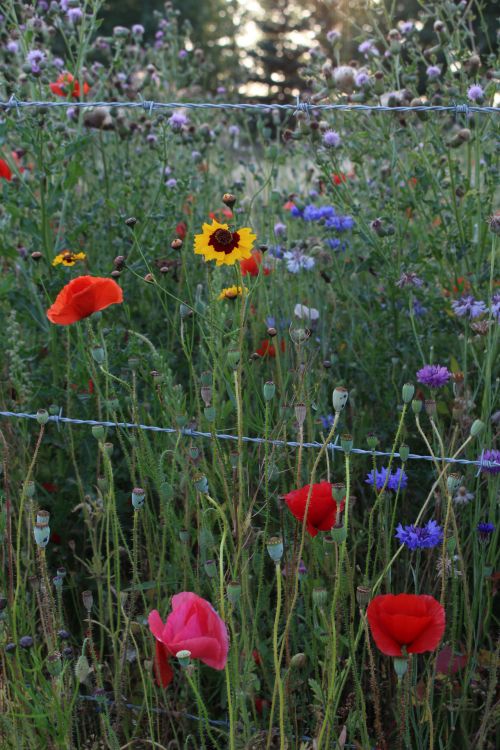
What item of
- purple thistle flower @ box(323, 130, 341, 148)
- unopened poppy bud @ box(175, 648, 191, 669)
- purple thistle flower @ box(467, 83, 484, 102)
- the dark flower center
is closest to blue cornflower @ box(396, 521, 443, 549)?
unopened poppy bud @ box(175, 648, 191, 669)

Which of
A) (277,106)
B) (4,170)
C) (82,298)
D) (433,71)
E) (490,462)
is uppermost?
(433,71)

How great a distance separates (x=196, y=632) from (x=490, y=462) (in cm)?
60

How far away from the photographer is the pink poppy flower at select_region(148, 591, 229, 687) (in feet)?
3.60

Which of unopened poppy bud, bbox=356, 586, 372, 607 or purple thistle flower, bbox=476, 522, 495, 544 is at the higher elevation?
unopened poppy bud, bbox=356, 586, 372, 607

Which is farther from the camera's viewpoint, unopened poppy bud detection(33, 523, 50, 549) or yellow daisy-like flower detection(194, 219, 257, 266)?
yellow daisy-like flower detection(194, 219, 257, 266)

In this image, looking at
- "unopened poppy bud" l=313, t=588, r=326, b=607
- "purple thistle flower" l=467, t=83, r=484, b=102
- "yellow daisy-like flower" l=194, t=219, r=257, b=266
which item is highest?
"purple thistle flower" l=467, t=83, r=484, b=102

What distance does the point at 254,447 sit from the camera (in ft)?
6.15

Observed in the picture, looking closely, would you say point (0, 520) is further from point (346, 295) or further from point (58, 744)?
point (346, 295)

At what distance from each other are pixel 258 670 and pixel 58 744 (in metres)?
0.47

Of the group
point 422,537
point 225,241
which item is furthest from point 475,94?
point 422,537

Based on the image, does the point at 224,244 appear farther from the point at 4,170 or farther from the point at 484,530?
the point at 4,170

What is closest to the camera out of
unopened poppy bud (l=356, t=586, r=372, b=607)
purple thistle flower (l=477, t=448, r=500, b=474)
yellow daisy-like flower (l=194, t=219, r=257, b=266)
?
unopened poppy bud (l=356, t=586, r=372, b=607)

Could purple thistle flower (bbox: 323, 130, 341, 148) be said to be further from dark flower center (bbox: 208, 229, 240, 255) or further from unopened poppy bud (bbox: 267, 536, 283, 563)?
unopened poppy bud (bbox: 267, 536, 283, 563)

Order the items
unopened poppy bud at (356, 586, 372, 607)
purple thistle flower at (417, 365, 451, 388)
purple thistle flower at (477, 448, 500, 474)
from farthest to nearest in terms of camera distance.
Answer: purple thistle flower at (417, 365, 451, 388) → purple thistle flower at (477, 448, 500, 474) → unopened poppy bud at (356, 586, 372, 607)
